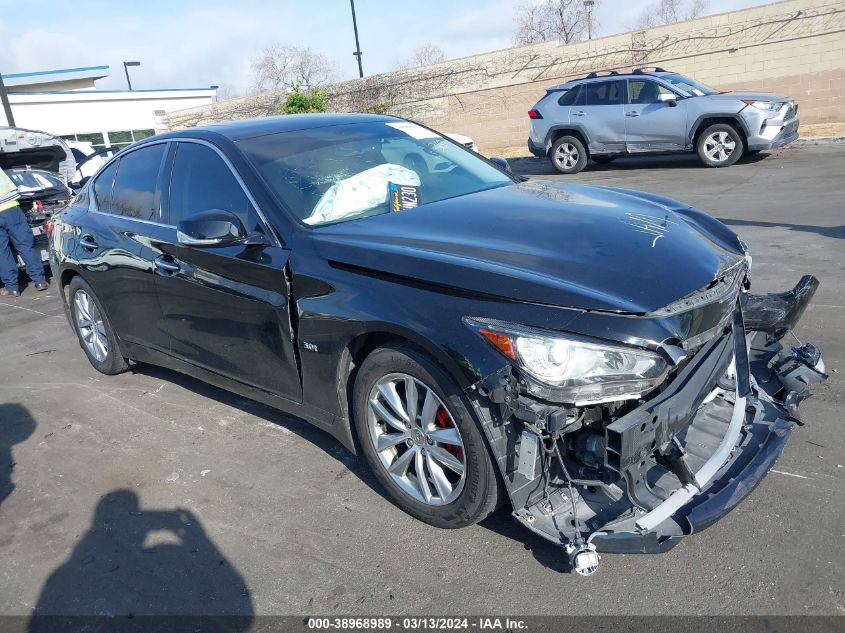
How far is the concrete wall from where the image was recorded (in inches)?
709

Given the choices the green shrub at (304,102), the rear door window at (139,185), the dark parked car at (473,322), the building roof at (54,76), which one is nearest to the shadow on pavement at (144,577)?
the dark parked car at (473,322)

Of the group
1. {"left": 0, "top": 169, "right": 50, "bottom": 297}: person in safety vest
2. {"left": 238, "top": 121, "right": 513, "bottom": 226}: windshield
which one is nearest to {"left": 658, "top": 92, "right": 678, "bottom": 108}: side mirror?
{"left": 238, "top": 121, "right": 513, "bottom": 226}: windshield

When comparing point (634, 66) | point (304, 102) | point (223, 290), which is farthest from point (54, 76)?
point (223, 290)

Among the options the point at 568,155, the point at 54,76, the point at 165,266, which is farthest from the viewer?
the point at 54,76

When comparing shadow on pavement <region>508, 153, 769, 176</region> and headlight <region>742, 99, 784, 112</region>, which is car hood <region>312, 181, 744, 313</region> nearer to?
headlight <region>742, 99, 784, 112</region>

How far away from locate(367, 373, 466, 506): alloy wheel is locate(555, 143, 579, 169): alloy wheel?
1345 centimetres

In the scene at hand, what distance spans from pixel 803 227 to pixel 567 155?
324 inches

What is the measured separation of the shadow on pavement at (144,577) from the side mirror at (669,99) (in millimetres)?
12930

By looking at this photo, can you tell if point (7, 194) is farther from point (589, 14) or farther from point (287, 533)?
point (589, 14)

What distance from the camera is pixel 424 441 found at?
3178 millimetres

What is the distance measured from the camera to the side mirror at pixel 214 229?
3.62 meters

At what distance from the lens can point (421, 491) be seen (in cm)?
327

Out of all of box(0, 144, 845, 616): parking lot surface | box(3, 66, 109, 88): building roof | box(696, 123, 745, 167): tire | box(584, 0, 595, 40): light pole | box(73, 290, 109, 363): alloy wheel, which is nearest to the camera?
box(0, 144, 845, 616): parking lot surface

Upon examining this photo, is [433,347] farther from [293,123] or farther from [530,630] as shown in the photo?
[293,123]
